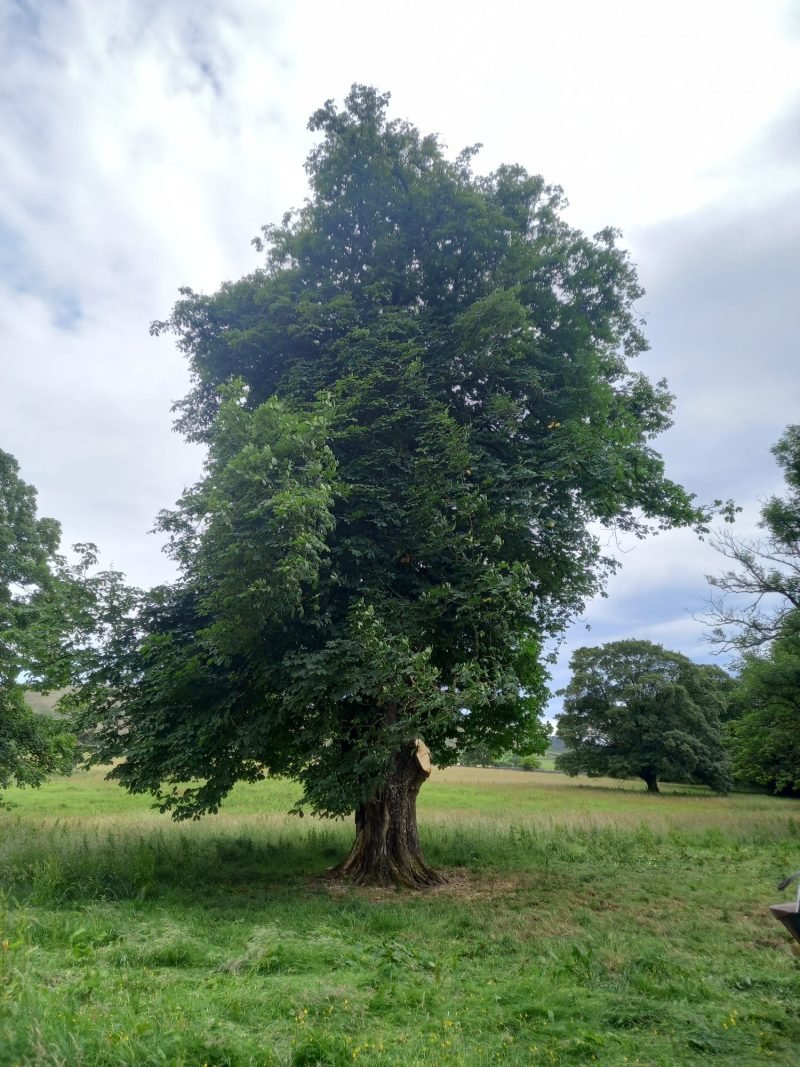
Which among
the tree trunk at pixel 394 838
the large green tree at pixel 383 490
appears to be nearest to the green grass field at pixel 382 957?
the tree trunk at pixel 394 838

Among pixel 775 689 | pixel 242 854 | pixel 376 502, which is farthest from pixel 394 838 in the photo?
pixel 775 689

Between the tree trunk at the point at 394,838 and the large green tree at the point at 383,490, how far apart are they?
0.17ft

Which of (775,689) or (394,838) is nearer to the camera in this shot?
(394,838)

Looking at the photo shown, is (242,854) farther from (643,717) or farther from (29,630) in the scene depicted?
(643,717)

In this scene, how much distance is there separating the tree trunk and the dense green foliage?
6.27 metres

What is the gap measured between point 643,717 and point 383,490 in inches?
1614

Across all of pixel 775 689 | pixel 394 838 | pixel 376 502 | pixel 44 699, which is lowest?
pixel 394 838

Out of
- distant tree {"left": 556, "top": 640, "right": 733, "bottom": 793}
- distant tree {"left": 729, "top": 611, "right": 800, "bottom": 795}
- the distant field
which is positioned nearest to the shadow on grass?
the distant field

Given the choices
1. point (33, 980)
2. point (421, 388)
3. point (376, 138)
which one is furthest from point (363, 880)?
point (376, 138)

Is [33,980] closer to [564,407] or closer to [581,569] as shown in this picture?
[581,569]

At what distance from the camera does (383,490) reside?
11.6m

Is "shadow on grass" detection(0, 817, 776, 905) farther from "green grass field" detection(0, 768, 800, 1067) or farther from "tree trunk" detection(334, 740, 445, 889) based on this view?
"tree trunk" detection(334, 740, 445, 889)

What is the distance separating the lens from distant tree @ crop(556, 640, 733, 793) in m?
44.9

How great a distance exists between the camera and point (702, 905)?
1065 cm
